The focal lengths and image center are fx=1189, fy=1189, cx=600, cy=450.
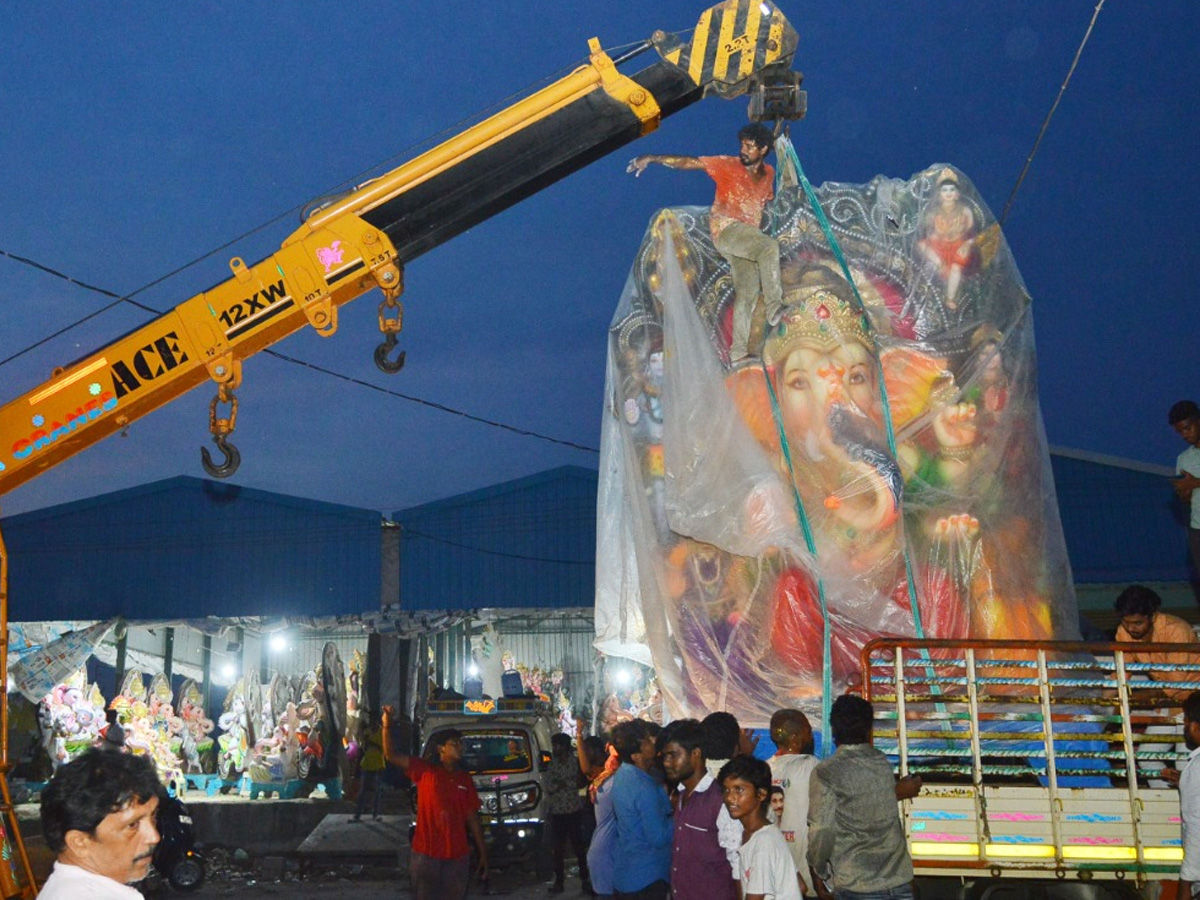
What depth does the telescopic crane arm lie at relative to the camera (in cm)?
803

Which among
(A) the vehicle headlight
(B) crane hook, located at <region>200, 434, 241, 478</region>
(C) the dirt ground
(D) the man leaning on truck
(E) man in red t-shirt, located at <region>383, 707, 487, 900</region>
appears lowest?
(C) the dirt ground

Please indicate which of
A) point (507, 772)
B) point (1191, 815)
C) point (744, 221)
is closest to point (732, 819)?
point (1191, 815)

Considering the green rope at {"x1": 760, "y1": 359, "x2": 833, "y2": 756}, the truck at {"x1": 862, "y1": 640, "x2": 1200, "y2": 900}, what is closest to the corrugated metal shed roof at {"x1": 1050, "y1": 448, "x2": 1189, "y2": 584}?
the green rope at {"x1": 760, "y1": 359, "x2": 833, "y2": 756}

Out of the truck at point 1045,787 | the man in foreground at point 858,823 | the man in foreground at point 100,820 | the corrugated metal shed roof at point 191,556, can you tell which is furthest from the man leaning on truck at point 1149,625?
the corrugated metal shed roof at point 191,556

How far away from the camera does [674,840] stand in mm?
5867

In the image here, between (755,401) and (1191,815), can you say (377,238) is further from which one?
(1191,815)

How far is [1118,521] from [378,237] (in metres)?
18.8

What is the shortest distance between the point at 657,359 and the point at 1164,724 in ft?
14.4

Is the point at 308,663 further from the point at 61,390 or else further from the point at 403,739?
the point at 61,390

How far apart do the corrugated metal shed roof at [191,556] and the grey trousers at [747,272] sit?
1736 cm

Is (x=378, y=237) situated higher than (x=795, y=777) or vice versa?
(x=378, y=237)

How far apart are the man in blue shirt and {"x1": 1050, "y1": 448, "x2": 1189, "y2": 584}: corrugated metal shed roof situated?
18134mm

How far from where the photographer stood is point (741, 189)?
8867 millimetres

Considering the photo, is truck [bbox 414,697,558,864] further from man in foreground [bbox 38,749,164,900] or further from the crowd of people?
man in foreground [bbox 38,749,164,900]
